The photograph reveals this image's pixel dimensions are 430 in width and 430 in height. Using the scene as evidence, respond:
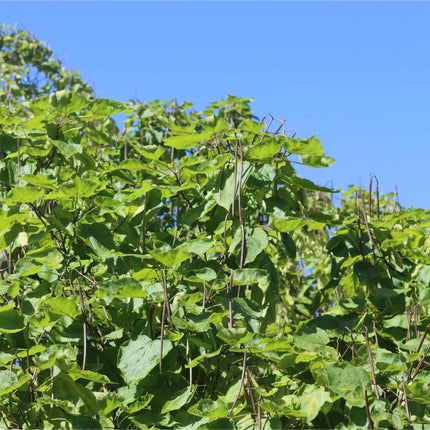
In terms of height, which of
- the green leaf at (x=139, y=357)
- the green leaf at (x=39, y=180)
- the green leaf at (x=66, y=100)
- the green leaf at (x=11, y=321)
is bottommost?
the green leaf at (x=139, y=357)

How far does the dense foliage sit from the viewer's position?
164cm

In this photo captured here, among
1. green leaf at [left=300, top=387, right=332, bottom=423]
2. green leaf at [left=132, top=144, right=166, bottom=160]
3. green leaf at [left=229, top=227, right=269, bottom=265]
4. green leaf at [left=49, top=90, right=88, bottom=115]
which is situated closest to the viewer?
green leaf at [left=300, top=387, right=332, bottom=423]

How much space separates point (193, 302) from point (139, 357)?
0.75 feet

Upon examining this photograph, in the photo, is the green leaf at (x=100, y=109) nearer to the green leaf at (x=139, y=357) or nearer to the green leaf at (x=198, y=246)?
the green leaf at (x=198, y=246)

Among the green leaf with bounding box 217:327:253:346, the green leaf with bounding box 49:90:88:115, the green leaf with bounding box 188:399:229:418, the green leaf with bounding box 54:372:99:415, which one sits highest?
the green leaf with bounding box 49:90:88:115

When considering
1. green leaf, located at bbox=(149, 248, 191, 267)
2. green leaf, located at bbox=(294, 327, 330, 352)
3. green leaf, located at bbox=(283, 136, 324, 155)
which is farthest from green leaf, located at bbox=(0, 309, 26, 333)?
green leaf, located at bbox=(283, 136, 324, 155)

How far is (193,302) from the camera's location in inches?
65.1

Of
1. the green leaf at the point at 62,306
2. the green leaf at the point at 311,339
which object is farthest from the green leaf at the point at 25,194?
the green leaf at the point at 311,339

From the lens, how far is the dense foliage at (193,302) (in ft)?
5.37

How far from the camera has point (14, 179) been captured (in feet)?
7.41

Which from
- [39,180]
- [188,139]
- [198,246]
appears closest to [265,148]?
[188,139]

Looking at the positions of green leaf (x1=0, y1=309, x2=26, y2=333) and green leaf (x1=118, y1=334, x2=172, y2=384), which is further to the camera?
green leaf (x1=0, y1=309, x2=26, y2=333)

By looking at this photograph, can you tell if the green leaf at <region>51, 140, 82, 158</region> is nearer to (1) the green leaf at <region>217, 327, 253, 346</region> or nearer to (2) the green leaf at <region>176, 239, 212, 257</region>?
(2) the green leaf at <region>176, 239, 212, 257</region>

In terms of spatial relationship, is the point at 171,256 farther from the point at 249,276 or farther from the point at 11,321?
the point at 11,321
